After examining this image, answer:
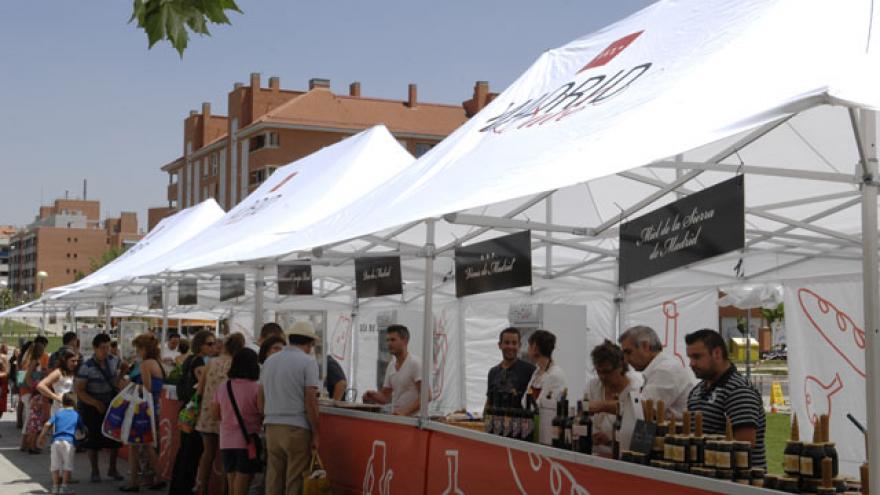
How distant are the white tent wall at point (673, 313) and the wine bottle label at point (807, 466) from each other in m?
9.10

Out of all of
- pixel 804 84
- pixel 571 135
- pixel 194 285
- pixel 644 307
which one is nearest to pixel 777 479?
pixel 804 84

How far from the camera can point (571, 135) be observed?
6.81 meters

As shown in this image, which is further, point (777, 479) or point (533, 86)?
point (533, 86)

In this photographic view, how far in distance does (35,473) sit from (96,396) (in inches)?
60.1

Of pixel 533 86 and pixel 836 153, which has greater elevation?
pixel 533 86

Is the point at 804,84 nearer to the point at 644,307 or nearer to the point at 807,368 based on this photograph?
the point at 807,368

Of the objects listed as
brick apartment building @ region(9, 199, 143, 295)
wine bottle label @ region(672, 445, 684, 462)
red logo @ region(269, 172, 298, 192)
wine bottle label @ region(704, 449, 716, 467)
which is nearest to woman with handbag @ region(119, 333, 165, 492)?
red logo @ region(269, 172, 298, 192)

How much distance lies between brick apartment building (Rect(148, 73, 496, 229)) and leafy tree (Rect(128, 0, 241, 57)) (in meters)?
70.1

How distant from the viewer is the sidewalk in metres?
12.9

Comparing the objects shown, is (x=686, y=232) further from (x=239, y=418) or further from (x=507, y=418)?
(x=239, y=418)

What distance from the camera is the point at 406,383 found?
408 inches

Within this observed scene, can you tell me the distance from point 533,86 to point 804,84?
16.7ft

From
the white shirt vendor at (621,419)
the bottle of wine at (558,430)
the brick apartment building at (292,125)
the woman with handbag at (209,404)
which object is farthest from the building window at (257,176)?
the bottle of wine at (558,430)

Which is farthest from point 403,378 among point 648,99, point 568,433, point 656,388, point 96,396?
point 96,396
